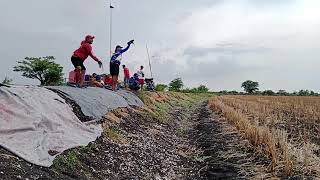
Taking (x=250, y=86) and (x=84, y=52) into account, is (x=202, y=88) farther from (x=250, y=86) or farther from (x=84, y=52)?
(x=84, y=52)

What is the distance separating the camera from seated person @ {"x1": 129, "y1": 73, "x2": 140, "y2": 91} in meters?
21.8

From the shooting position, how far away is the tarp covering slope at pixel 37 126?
6.22m

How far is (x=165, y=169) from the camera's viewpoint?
8.40 meters

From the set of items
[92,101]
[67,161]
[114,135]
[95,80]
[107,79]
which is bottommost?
[67,161]

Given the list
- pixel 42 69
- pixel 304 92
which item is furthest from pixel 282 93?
pixel 42 69

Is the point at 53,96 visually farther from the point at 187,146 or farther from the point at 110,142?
the point at 187,146

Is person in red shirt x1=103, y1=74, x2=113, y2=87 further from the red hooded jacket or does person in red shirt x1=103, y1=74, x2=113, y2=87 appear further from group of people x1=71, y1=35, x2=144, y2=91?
the red hooded jacket

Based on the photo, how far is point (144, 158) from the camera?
859cm

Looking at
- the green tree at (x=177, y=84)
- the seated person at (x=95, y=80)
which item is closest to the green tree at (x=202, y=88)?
the green tree at (x=177, y=84)

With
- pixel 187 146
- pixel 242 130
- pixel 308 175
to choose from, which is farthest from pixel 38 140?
pixel 242 130

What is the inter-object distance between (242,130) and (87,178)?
5978 millimetres

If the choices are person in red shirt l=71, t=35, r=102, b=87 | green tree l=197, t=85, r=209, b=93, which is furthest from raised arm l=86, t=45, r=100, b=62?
green tree l=197, t=85, r=209, b=93

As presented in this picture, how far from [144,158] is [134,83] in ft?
44.4

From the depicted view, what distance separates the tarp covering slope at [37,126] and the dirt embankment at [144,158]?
0.66 feet
